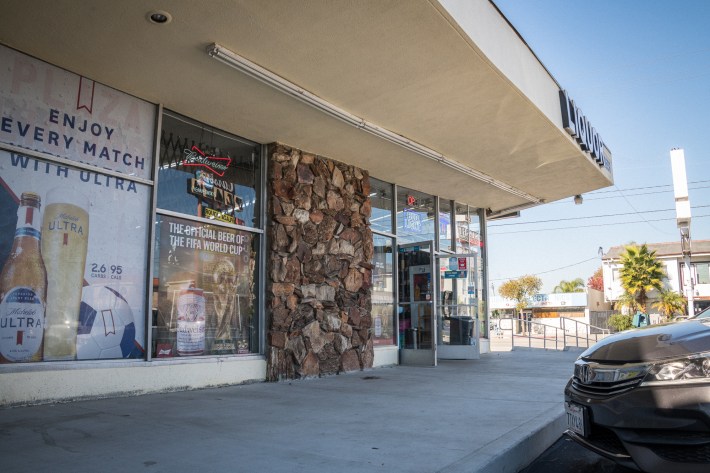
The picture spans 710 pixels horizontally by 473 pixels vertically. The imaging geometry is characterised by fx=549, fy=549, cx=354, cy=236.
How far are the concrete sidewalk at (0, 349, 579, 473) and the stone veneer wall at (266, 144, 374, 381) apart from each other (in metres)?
1.27

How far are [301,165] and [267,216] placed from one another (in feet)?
3.76

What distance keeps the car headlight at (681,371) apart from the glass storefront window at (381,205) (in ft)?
27.3

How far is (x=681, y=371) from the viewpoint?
3.14 m

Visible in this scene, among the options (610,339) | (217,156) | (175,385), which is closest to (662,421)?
(610,339)

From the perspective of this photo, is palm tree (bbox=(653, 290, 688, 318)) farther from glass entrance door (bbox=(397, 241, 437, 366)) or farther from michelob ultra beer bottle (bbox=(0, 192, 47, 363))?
michelob ultra beer bottle (bbox=(0, 192, 47, 363))

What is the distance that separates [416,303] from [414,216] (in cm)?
223

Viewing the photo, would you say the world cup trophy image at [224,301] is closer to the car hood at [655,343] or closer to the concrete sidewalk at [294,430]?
the concrete sidewalk at [294,430]

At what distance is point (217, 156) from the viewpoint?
863cm

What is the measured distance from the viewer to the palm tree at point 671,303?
33312 millimetres

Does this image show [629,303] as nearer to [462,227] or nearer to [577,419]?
[462,227]

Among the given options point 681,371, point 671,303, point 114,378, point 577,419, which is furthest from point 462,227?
point 671,303

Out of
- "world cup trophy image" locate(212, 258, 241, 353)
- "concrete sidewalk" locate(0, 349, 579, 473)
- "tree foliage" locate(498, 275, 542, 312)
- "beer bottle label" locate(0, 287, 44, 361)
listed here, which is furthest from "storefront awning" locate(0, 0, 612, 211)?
"tree foliage" locate(498, 275, 542, 312)

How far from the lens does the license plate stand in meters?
3.52

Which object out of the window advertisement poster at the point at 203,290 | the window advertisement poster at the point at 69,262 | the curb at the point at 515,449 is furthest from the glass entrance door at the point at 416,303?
the window advertisement poster at the point at 69,262
